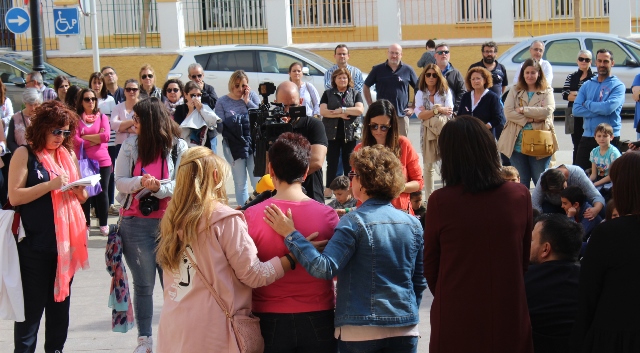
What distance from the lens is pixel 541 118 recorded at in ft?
31.1

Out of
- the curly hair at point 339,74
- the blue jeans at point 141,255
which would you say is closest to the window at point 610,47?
the curly hair at point 339,74

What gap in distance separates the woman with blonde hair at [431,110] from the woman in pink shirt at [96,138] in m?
3.65

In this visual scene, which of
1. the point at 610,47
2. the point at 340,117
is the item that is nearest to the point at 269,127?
the point at 340,117

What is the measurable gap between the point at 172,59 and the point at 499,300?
18.2 m

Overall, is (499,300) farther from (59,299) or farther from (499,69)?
(499,69)

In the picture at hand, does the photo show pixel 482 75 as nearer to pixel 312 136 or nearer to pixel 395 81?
pixel 395 81

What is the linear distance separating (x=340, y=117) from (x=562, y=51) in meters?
7.50

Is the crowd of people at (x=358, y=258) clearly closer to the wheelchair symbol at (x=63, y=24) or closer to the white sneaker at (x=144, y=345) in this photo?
the white sneaker at (x=144, y=345)

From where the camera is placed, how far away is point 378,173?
14.2ft

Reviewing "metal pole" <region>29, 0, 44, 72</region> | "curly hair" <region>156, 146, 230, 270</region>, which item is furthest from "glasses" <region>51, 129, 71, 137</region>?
"metal pole" <region>29, 0, 44, 72</region>

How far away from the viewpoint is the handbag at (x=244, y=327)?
425cm

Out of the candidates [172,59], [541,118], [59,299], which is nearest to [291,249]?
[59,299]

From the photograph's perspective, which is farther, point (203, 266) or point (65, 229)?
point (65, 229)

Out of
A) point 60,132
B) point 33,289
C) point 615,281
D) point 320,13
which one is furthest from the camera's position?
point 320,13
